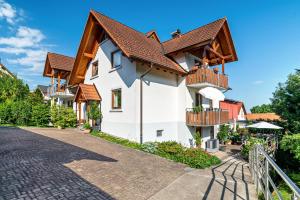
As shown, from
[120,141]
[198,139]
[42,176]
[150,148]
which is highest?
[42,176]

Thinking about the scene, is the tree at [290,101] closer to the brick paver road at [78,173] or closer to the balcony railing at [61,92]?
the brick paver road at [78,173]

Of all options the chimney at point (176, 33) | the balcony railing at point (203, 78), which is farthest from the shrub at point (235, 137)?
the chimney at point (176, 33)

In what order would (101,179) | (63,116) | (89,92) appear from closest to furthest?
(101,179) < (89,92) < (63,116)

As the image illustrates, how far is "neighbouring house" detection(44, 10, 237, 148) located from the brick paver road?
15.9 ft

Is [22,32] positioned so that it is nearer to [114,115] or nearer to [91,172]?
[114,115]

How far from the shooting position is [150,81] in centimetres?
1482

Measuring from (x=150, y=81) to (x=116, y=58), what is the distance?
392 centimetres

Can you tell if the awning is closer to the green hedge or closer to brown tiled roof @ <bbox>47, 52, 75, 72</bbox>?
the green hedge

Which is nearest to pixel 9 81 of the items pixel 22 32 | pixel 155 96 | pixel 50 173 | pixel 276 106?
pixel 22 32

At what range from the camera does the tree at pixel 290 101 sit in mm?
16641

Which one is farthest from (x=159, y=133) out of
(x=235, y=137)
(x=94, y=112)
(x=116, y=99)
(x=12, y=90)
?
(x=12, y=90)

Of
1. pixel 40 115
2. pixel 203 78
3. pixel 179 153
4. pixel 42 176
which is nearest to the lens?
pixel 42 176

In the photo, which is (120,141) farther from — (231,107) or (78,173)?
(231,107)

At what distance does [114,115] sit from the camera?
15539mm
